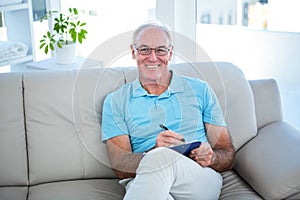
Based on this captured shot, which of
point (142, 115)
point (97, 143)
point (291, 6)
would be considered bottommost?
point (97, 143)

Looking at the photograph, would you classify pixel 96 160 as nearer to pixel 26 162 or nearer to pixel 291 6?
pixel 26 162

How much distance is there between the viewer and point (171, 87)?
1.98 m

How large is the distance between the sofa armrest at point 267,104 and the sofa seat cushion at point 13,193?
1.11m

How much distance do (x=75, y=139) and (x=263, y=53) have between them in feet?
4.60

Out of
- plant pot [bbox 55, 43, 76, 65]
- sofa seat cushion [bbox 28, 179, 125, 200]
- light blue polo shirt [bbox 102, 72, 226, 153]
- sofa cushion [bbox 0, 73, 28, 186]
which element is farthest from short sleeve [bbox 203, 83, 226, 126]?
plant pot [bbox 55, 43, 76, 65]

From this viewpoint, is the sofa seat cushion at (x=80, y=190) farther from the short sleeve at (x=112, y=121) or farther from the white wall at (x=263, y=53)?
the white wall at (x=263, y=53)

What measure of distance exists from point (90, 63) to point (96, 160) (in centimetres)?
62

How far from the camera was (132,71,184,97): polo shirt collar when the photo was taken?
77.5 inches

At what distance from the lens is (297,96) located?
2.82m

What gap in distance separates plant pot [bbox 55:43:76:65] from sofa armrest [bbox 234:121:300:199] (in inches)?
48.7

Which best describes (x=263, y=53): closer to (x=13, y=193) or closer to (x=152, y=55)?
(x=152, y=55)

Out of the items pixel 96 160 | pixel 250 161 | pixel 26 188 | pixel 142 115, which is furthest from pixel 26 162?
pixel 250 161

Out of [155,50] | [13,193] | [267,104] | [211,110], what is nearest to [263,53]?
[267,104]

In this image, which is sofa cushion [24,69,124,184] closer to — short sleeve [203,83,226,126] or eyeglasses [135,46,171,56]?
eyeglasses [135,46,171,56]
